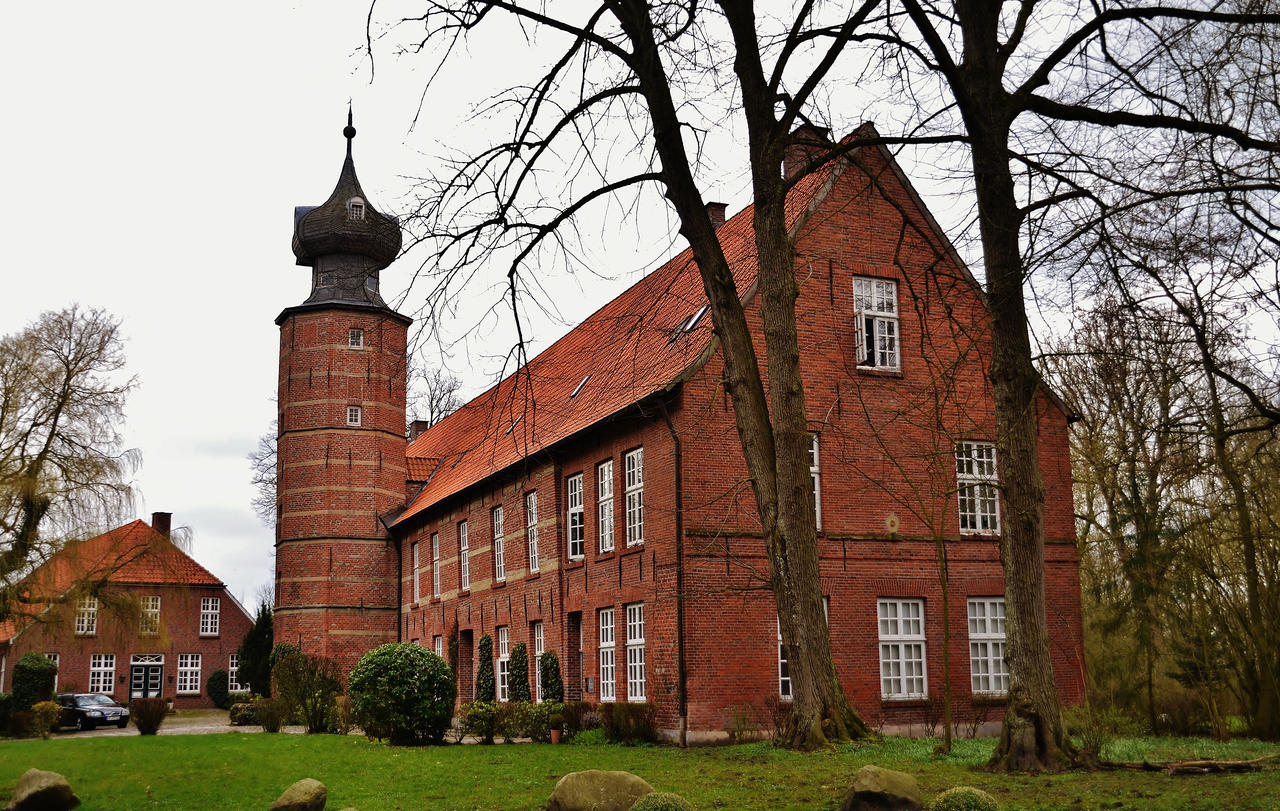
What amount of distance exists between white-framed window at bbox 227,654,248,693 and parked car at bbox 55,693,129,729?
10.6 meters

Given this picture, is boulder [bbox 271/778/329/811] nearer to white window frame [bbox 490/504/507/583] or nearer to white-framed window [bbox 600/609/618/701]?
white-framed window [bbox 600/609/618/701]

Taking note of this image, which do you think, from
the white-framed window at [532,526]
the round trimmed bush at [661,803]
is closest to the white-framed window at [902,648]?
the white-framed window at [532,526]

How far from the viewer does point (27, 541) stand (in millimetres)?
26062

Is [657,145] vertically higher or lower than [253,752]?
higher

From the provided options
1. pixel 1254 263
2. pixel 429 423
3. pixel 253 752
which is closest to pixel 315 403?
pixel 429 423

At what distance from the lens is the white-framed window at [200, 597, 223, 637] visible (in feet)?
163

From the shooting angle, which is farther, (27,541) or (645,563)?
(27,541)

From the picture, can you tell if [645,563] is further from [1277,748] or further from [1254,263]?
[1254,263]

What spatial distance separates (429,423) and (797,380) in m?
37.9

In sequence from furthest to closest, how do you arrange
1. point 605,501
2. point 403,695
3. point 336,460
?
point 336,460 < point 605,501 < point 403,695

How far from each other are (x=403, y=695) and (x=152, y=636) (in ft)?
42.7

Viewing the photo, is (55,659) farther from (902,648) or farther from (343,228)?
(902,648)

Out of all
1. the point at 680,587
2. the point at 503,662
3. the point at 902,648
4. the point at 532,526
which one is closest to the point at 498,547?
the point at 532,526

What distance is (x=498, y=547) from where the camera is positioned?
2767 cm
